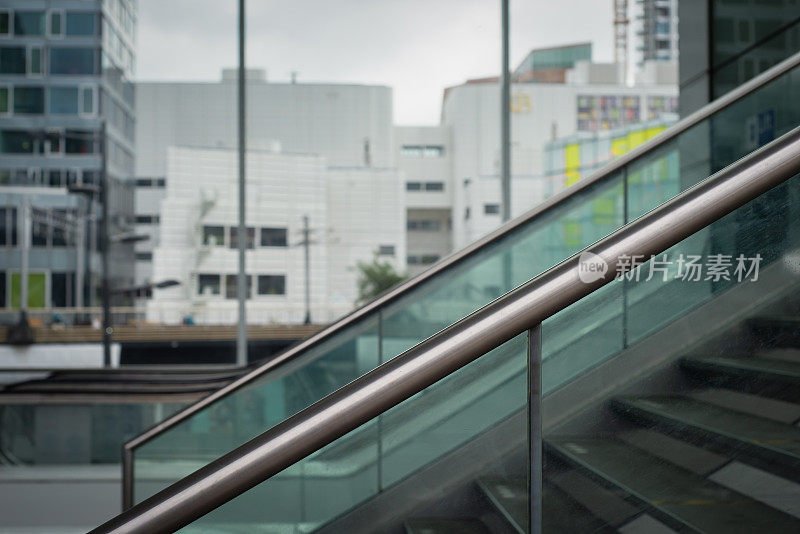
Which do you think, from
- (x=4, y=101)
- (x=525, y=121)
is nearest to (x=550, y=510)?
(x=525, y=121)

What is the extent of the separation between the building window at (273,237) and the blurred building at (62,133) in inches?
38.2

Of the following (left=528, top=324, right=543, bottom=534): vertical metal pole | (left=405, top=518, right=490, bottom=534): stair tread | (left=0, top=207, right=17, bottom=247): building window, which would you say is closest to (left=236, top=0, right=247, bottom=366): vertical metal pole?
(left=0, top=207, right=17, bottom=247): building window

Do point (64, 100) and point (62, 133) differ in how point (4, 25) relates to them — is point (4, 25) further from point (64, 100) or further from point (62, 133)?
point (62, 133)

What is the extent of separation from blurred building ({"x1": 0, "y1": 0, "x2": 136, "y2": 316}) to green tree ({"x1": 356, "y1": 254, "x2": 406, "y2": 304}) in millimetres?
1671

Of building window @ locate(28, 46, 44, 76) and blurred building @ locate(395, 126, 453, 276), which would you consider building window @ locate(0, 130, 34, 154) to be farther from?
blurred building @ locate(395, 126, 453, 276)

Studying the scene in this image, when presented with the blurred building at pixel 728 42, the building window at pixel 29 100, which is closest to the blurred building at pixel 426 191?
the blurred building at pixel 728 42

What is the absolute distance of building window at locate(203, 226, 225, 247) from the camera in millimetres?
5656

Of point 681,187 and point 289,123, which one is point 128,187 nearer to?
point 289,123

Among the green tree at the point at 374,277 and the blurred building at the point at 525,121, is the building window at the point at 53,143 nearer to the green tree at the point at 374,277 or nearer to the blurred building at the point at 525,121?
the green tree at the point at 374,277

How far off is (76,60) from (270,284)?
86.3 inches

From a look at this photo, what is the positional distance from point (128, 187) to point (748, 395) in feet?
17.0

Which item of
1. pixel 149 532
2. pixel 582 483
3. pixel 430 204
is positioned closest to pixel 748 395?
pixel 582 483

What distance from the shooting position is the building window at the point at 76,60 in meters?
5.78

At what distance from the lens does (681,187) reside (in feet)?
10.8
